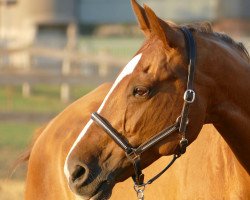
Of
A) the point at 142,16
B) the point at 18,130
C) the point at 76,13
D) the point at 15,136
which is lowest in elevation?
the point at 142,16

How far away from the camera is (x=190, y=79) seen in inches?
151

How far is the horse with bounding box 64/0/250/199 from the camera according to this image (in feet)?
12.3

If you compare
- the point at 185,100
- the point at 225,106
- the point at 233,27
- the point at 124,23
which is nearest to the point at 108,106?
the point at 185,100

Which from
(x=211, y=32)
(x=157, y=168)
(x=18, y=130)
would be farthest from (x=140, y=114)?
(x=18, y=130)

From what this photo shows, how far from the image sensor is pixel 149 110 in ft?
12.4

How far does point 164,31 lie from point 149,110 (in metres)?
0.40

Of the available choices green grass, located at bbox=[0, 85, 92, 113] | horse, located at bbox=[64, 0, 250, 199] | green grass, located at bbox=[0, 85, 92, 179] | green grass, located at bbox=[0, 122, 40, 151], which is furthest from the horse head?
green grass, located at bbox=[0, 85, 92, 113]

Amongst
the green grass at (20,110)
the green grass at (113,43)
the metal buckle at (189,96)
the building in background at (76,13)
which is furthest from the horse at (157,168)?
the building in background at (76,13)

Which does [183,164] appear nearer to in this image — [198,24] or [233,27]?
[198,24]

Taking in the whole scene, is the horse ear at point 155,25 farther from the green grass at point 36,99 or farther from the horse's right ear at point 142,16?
the green grass at point 36,99

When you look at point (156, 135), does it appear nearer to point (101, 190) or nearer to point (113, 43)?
point (101, 190)

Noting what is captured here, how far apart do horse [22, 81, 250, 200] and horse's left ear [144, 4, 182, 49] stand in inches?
30.3

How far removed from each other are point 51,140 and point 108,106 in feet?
4.87

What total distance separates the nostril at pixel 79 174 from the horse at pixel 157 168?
895mm
